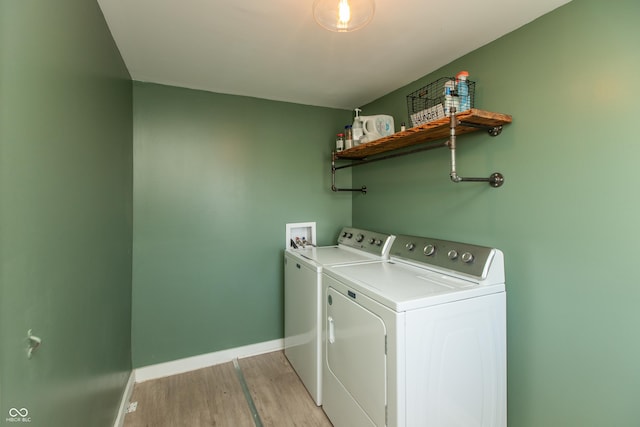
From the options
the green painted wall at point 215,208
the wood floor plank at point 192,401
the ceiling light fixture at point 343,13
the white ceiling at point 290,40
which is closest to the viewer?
the ceiling light fixture at point 343,13

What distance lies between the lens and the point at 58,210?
915 mm

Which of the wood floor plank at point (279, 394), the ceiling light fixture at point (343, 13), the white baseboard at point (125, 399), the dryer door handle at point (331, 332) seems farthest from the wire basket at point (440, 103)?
the white baseboard at point (125, 399)

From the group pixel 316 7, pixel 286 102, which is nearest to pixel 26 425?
pixel 316 7

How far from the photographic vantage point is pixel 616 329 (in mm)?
1130

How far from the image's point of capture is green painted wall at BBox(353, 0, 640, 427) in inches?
43.6

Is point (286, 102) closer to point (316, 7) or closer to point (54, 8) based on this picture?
point (316, 7)

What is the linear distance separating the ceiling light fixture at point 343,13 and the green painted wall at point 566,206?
91cm

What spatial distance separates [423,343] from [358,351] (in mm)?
351

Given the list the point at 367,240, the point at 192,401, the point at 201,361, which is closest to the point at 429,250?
the point at 367,240

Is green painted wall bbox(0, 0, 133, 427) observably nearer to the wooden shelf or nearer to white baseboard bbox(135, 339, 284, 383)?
white baseboard bbox(135, 339, 284, 383)

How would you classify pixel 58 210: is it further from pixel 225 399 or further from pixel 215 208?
pixel 225 399

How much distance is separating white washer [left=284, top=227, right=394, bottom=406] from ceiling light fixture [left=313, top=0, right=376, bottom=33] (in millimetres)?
1299

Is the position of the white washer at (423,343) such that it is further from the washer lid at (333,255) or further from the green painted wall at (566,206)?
the washer lid at (333,255)

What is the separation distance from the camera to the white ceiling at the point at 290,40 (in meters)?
1.30
